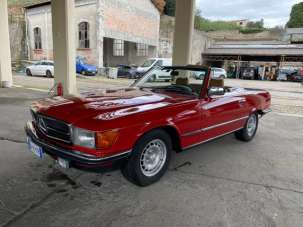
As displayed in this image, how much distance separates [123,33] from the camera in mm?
25875

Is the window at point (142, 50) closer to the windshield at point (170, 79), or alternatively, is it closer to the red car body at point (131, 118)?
the windshield at point (170, 79)

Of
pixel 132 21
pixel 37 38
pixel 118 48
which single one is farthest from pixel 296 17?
pixel 37 38

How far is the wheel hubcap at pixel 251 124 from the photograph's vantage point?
5.04 metres

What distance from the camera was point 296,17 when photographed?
56.1 m

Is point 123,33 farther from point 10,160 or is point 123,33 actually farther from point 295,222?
point 295,222

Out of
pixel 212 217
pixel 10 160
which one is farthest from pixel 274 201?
pixel 10 160

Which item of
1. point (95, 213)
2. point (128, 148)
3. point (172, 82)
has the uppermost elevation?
point (172, 82)

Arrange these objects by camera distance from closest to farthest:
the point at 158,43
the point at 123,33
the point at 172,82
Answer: the point at 172,82 < the point at 123,33 < the point at 158,43

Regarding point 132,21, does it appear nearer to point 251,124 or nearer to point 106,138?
point 251,124

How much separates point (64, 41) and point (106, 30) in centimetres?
1520

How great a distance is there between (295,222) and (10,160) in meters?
3.76

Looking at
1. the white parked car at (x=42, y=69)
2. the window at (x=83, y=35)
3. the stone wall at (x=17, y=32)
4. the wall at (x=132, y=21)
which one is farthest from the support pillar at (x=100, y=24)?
the stone wall at (x=17, y=32)

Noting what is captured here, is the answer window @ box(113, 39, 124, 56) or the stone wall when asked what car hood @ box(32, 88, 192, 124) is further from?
the stone wall

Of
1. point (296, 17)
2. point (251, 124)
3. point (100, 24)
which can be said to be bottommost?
point (251, 124)
